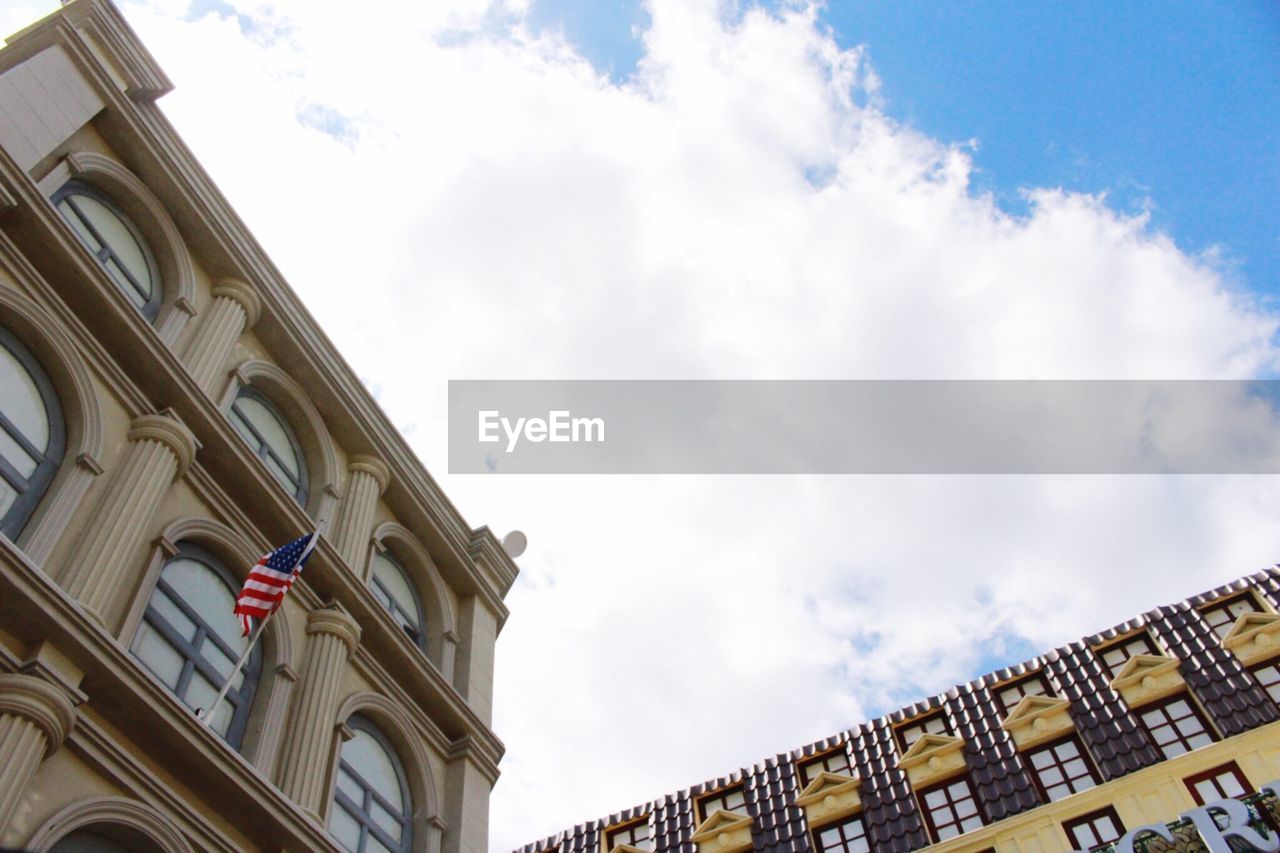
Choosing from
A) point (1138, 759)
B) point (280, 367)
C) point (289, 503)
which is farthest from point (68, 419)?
point (1138, 759)

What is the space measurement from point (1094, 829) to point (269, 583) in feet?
64.7

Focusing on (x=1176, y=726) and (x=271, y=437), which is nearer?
(x=271, y=437)

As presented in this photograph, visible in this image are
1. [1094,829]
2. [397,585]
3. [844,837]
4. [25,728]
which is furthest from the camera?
[844,837]

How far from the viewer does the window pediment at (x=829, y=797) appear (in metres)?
28.3

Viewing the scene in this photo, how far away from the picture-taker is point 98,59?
1820cm

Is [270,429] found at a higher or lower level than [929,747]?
higher

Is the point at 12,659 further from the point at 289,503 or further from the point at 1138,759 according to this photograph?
the point at 1138,759

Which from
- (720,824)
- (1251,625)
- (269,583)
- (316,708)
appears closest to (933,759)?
(720,824)

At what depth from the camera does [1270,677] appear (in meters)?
25.8

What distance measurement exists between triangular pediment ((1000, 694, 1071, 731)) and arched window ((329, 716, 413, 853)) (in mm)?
16445

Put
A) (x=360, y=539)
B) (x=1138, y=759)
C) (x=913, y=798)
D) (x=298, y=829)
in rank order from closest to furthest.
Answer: (x=298, y=829) → (x=360, y=539) → (x=1138, y=759) → (x=913, y=798)

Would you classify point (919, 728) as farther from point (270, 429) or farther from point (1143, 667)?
point (270, 429)

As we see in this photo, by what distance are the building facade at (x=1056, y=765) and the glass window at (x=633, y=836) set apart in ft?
0.15

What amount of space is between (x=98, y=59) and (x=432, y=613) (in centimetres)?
1232
